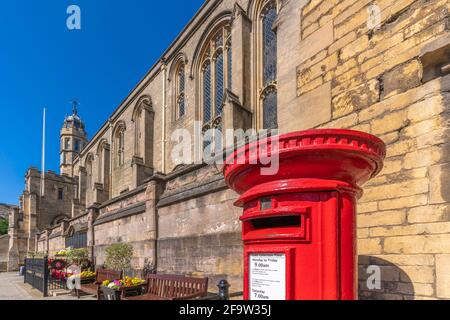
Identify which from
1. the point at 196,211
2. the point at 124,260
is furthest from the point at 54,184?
the point at 196,211

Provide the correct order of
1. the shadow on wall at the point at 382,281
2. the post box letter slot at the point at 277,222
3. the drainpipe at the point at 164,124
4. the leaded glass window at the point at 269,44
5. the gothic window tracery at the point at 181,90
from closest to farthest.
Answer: the post box letter slot at the point at 277,222 → the shadow on wall at the point at 382,281 → the leaded glass window at the point at 269,44 → the gothic window tracery at the point at 181,90 → the drainpipe at the point at 164,124

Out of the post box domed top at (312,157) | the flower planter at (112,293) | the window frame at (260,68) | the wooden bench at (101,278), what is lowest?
the wooden bench at (101,278)

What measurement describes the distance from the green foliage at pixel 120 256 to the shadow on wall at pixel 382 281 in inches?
326

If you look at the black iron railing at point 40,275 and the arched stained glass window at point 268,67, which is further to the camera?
the arched stained glass window at point 268,67

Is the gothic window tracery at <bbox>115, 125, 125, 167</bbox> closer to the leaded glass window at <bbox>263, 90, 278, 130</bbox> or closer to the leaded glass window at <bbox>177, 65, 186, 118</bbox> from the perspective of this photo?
the leaded glass window at <bbox>177, 65, 186, 118</bbox>

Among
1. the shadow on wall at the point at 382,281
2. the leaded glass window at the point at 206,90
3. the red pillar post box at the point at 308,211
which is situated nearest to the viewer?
the red pillar post box at the point at 308,211

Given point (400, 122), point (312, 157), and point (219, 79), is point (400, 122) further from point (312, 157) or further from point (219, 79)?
point (219, 79)

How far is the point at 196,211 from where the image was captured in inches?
322

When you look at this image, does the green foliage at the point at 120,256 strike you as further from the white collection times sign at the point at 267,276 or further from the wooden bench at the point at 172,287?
the white collection times sign at the point at 267,276

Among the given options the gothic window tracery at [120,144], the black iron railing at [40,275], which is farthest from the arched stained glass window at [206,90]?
the gothic window tracery at [120,144]

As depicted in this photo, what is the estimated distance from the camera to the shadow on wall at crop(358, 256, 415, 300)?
3.57m

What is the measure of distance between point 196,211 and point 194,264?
1.20m

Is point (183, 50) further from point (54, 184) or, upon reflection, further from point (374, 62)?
point (54, 184)

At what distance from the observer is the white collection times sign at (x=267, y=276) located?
7.20 ft
